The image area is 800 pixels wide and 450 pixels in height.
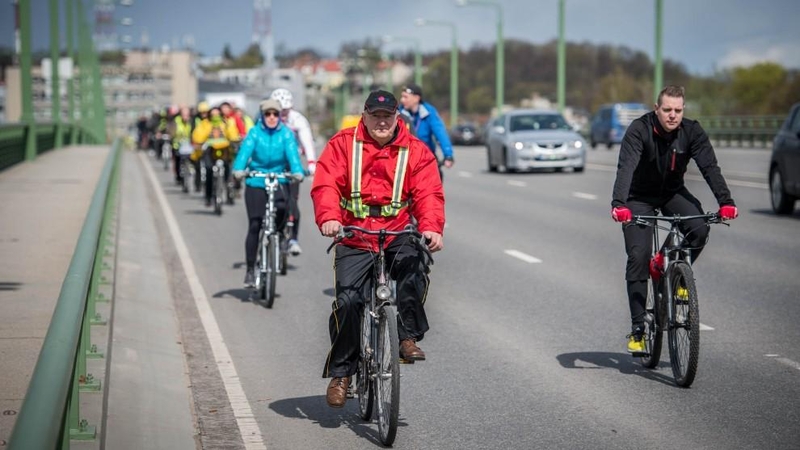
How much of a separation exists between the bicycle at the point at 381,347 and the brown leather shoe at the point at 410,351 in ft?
0.59

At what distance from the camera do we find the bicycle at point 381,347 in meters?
6.50

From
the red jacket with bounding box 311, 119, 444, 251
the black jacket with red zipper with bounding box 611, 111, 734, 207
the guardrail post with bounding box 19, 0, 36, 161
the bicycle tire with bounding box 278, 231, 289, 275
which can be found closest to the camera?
the red jacket with bounding box 311, 119, 444, 251

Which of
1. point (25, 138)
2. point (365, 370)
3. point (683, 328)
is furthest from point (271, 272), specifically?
point (25, 138)

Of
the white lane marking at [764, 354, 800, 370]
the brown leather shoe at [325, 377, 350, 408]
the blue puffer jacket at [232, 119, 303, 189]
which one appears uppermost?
the blue puffer jacket at [232, 119, 303, 189]

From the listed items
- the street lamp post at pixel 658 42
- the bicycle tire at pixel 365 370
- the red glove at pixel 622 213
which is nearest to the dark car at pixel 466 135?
the street lamp post at pixel 658 42

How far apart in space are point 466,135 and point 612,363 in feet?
221

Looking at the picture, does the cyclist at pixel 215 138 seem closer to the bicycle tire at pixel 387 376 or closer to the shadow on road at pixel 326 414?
the shadow on road at pixel 326 414

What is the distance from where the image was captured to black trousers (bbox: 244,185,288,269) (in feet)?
41.2

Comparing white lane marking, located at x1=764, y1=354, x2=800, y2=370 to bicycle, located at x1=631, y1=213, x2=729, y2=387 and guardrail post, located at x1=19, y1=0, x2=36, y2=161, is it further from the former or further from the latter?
guardrail post, located at x1=19, y1=0, x2=36, y2=161

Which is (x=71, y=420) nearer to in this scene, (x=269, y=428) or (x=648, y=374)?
(x=269, y=428)

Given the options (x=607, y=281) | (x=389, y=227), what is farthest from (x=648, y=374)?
(x=607, y=281)

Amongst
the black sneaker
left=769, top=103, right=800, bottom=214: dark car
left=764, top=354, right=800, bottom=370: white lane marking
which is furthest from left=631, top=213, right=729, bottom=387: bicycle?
left=769, top=103, right=800, bottom=214: dark car

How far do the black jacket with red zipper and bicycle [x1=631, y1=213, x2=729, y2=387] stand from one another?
210mm

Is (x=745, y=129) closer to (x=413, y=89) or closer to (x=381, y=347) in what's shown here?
(x=413, y=89)
